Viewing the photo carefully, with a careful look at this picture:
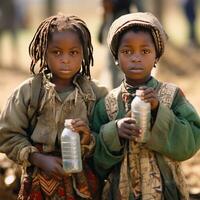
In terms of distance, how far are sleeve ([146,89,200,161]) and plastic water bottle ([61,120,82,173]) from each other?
1.40ft

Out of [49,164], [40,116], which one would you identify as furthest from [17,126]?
[49,164]

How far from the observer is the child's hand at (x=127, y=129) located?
3971 millimetres

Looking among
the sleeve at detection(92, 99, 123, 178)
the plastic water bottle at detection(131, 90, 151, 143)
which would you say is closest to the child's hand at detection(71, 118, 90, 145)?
the sleeve at detection(92, 99, 123, 178)

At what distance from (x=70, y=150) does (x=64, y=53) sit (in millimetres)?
584

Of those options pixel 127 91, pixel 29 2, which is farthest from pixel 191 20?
pixel 29 2

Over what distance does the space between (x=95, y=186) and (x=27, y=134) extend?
51 cm

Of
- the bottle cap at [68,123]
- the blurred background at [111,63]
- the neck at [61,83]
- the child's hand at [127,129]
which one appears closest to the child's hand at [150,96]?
the child's hand at [127,129]

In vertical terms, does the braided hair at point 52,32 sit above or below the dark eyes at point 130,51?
above

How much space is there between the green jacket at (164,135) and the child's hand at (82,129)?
12 centimetres

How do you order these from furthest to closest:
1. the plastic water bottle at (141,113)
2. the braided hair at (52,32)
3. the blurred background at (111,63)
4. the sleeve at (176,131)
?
the blurred background at (111,63)
the braided hair at (52,32)
the sleeve at (176,131)
the plastic water bottle at (141,113)

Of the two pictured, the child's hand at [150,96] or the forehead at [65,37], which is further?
the forehead at [65,37]

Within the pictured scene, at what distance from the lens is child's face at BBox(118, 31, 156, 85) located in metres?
4.08

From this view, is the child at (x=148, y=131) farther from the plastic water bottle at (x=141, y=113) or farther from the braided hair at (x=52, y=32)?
the braided hair at (x=52, y=32)

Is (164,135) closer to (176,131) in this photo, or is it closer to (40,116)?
(176,131)
